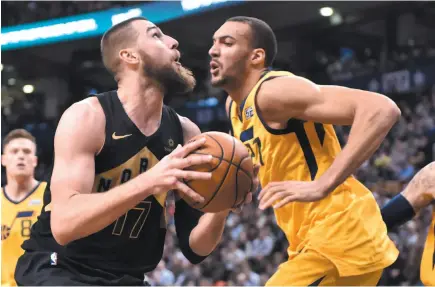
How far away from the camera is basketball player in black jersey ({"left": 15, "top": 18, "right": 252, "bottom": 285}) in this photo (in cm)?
275

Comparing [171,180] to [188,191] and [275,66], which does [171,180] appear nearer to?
[188,191]

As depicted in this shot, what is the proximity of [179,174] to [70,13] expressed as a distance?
1637 cm

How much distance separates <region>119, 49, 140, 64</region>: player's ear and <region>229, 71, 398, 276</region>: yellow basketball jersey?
2.14 ft

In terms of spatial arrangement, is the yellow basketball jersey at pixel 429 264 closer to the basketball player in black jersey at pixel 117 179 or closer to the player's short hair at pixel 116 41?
the basketball player in black jersey at pixel 117 179

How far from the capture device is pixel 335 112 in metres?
3.31

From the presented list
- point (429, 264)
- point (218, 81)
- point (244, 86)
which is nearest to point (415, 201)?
point (429, 264)

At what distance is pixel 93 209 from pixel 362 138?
1.31m

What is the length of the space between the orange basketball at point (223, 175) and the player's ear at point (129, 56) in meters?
0.60

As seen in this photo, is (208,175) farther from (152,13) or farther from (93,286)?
(152,13)

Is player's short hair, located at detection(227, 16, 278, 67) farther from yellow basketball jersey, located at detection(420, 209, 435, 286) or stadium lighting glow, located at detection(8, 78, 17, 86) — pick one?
stadium lighting glow, located at detection(8, 78, 17, 86)

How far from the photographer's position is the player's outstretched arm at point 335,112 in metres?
3.17

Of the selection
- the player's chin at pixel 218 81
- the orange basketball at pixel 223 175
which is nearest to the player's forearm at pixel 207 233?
the orange basketball at pixel 223 175

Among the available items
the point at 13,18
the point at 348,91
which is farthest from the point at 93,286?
the point at 13,18

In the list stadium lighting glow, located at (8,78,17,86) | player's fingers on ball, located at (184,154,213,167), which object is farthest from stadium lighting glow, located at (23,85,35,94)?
player's fingers on ball, located at (184,154,213,167)
